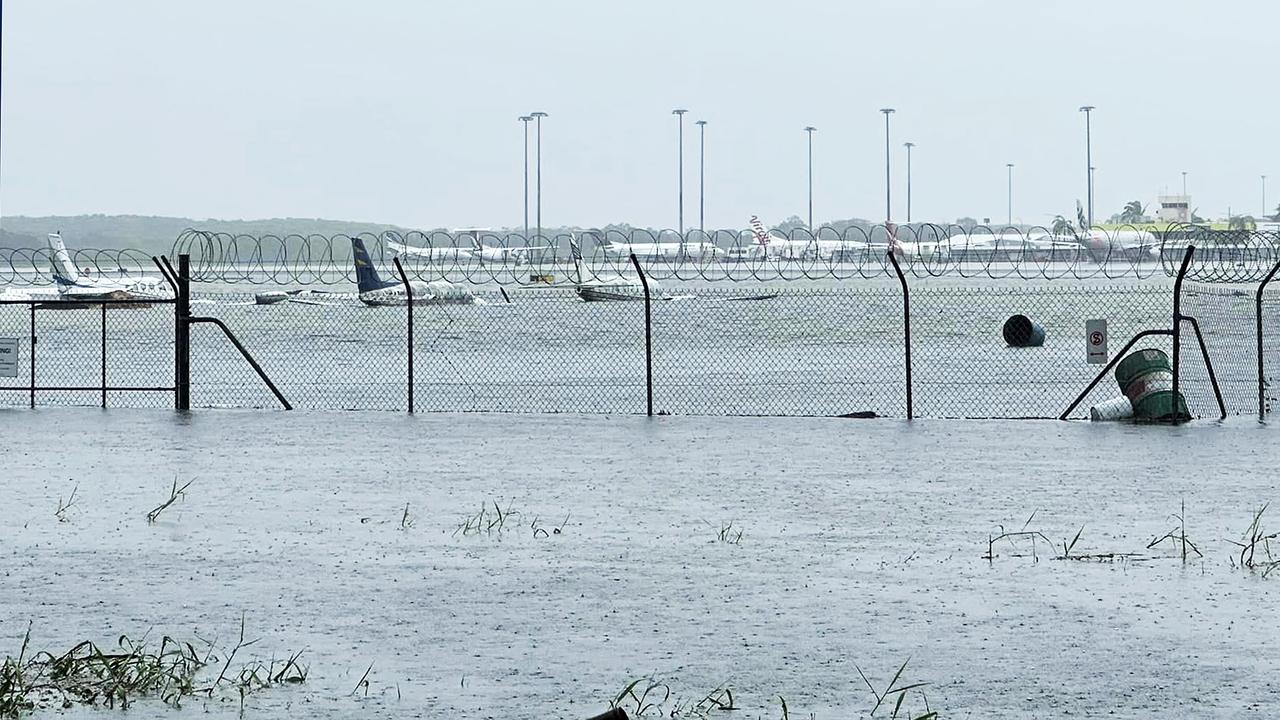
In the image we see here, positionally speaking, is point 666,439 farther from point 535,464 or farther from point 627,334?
point 627,334

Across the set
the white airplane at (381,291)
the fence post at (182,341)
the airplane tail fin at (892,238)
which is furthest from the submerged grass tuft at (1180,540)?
the white airplane at (381,291)

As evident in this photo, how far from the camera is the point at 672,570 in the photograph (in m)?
10.8

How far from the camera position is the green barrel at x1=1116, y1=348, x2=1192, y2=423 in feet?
65.8

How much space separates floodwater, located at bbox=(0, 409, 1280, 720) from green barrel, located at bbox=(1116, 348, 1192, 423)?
133 cm

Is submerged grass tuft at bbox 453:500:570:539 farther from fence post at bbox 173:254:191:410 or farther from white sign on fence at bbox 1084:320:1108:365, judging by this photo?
fence post at bbox 173:254:191:410

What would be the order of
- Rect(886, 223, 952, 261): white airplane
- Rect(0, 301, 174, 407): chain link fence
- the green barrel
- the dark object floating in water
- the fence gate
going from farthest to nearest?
Rect(886, 223, 952, 261): white airplane → Rect(0, 301, 174, 407): chain link fence → the fence gate → the dark object floating in water → the green barrel

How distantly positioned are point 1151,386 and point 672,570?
10.8 meters

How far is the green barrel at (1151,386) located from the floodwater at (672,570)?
4.35 feet

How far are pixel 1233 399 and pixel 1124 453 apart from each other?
945 cm

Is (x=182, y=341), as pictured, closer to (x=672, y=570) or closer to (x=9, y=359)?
(x=9, y=359)

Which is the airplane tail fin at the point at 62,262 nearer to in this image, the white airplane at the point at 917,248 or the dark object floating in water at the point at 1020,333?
the white airplane at the point at 917,248

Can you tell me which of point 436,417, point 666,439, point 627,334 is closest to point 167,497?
point 666,439

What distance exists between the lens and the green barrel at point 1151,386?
20047 mm

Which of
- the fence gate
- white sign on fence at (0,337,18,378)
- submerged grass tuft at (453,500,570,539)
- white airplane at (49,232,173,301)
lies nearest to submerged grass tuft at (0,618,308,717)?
submerged grass tuft at (453,500,570,539)
